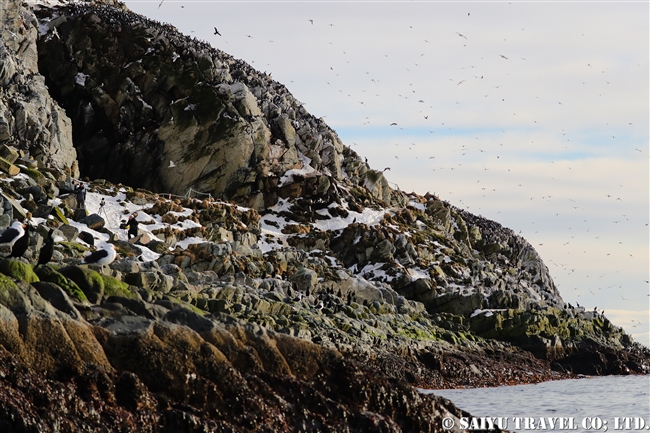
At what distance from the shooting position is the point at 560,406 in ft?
96.9

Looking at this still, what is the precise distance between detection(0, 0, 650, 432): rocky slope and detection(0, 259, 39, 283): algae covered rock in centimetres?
4

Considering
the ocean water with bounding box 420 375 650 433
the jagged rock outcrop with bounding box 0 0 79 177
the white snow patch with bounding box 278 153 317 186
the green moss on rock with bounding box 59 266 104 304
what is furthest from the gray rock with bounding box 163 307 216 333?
the white snow patch with bounding box 278 153 317 186

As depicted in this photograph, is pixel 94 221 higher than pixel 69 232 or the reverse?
higher

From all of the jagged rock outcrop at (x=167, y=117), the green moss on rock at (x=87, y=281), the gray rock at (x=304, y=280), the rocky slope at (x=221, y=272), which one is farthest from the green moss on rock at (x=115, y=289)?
the jagged rock outcrop at (x=167, y=117)

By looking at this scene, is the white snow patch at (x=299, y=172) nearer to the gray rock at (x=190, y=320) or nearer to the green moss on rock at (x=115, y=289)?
the green moss on rock at (x=115, y=289)

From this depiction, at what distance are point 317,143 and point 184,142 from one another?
1391cm

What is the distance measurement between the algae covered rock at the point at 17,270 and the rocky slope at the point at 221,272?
4 cm

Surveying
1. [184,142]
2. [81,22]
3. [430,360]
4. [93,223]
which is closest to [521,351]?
[430,360]

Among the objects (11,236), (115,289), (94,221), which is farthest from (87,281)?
(94,221)

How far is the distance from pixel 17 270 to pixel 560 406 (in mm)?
20877

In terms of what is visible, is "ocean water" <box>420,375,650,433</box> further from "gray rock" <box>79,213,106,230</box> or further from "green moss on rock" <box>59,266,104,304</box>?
"gray rock" <box>79,213,106,230</box>

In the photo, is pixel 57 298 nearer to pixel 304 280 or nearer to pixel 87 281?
pixel 87 281

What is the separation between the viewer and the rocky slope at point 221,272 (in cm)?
1543

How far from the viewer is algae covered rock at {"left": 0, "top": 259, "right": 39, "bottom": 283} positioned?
1707cm
